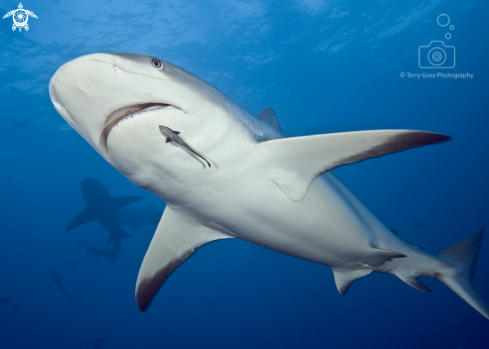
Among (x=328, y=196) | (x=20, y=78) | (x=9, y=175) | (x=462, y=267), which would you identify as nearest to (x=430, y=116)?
(x=462, y=267)

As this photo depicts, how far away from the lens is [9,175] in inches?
976

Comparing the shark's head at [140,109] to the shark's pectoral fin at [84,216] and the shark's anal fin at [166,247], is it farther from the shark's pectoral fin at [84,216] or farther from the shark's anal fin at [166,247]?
the shark's pectoral fin at [84,216]

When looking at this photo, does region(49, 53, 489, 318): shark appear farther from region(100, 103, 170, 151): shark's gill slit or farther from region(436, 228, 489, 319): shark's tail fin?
region(436, 228, 489, 319): shark's tail fin

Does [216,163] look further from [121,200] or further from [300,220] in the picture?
[121,200]

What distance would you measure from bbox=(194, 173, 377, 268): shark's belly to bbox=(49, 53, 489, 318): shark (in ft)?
0.04

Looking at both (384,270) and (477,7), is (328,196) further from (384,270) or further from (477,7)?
(477,7)

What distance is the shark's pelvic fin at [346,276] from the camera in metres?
4.35

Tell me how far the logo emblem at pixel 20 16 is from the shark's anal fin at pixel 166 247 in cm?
1780

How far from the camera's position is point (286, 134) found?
28.5m

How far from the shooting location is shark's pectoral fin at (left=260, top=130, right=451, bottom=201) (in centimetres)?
209

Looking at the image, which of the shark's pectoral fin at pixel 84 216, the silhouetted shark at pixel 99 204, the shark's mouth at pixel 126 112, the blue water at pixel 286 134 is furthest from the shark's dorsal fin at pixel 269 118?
the shark's pectoral fin at pixel 84 216
